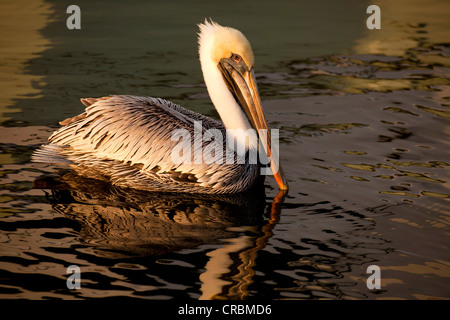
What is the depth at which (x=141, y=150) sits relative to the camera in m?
5.29

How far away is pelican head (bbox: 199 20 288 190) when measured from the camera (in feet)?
17.5

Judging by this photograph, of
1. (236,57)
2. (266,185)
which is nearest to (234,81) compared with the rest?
(236,57)

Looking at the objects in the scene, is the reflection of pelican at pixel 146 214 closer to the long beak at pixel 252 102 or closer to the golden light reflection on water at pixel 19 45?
the long beak at pixel 252 102

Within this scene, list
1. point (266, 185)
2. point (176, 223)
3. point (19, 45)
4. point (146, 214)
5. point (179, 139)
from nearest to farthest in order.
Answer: point (176, 223) < point (146, 214) < point (179, 139) < point (266, 185) < point (19, 45)

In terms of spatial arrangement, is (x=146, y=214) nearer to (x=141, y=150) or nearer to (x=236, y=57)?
(x=141, y=150)

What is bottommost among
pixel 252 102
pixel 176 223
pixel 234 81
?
A: pixel 176 223

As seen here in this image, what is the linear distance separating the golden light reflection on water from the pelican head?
95.3 inches

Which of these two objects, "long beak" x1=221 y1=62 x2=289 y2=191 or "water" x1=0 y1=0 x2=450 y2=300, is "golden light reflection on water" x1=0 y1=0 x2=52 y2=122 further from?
"long beak" x1=221 y1=62 x2=289 y2=191

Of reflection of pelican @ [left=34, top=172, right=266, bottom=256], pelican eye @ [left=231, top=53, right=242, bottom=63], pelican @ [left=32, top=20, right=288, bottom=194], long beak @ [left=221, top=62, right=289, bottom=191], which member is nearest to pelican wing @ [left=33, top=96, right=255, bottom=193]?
pelican @ [left=32, top=20, right=288, bottom=194]

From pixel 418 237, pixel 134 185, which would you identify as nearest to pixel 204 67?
pixel 134 185

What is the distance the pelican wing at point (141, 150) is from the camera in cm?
525

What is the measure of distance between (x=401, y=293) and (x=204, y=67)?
8.26 ft

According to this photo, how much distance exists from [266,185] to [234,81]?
87cm

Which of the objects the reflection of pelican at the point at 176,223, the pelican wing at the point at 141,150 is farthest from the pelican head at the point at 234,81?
the reflection of pelican at the point at 176,223
